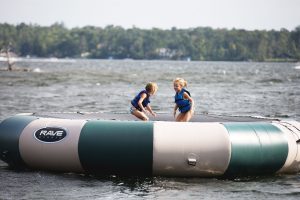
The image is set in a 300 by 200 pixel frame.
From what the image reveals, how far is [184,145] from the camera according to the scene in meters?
10.3

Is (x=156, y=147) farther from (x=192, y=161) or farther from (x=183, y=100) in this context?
(x=183, y=100)

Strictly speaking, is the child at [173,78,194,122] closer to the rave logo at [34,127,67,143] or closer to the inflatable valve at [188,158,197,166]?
the inflatable valve at [188,158,197,166]

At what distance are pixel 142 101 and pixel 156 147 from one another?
2.15 metres

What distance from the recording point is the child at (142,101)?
39.4 feet

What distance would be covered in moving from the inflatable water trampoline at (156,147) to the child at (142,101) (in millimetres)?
1403

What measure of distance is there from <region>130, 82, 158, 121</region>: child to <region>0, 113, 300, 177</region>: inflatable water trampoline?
140 centimetres

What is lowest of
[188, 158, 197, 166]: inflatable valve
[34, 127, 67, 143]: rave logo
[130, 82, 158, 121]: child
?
[188, 158, 197, 166]: inflatable valve

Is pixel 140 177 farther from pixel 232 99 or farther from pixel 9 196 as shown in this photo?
pixel 232 99

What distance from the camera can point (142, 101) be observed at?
12359 millimetres

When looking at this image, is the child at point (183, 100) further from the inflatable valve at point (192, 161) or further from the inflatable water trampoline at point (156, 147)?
the inflatable valve at point (192, 161)

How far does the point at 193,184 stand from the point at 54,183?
86.5 inches

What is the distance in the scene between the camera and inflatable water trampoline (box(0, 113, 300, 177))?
1038cm

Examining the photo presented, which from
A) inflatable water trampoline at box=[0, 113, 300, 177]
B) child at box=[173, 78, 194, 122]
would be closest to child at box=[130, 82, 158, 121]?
child at box=[173, 78, 194, 122]

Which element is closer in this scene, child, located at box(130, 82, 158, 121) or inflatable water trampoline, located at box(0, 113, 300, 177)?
inflatable water trampoline, located at box(0, 113, 300, 177)
